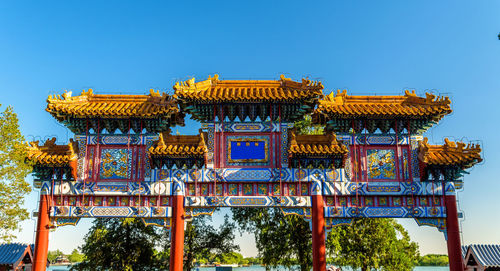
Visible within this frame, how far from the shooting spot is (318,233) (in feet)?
39.2

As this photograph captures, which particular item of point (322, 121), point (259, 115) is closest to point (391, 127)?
point (322, 121)

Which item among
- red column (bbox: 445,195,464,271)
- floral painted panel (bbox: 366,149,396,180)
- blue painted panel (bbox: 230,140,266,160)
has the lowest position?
red column (bbox: 445,195,464,271)

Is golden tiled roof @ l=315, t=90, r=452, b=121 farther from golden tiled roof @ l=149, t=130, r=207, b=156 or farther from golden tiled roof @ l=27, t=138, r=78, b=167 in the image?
golden tiled roof @ l=27, t=138, r=78, b=167

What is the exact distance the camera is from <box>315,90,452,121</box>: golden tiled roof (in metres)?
12.4

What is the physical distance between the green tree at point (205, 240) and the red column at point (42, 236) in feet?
31.2

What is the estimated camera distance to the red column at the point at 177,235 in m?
11.8

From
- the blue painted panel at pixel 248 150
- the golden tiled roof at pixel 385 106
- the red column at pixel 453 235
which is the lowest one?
the red column at pixel 453 235

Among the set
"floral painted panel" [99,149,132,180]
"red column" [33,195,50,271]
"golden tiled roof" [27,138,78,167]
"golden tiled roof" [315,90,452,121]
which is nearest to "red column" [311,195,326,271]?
"golden tiled roof" [315,90,452,121]

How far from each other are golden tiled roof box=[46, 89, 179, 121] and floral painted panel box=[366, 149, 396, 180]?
604 centimetres

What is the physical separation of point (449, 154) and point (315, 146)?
4054 mm

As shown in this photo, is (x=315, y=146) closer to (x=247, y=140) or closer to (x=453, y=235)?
(x=247, y=140)

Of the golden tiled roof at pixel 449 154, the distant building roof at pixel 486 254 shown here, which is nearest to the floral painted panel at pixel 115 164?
the golden tiled roof at pixel 449 154

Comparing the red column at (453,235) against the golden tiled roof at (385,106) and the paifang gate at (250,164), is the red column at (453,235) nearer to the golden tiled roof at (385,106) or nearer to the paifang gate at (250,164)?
the paifang gate at (250,164)

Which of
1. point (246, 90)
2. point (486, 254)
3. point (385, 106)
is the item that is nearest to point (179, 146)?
point (246, 90)
